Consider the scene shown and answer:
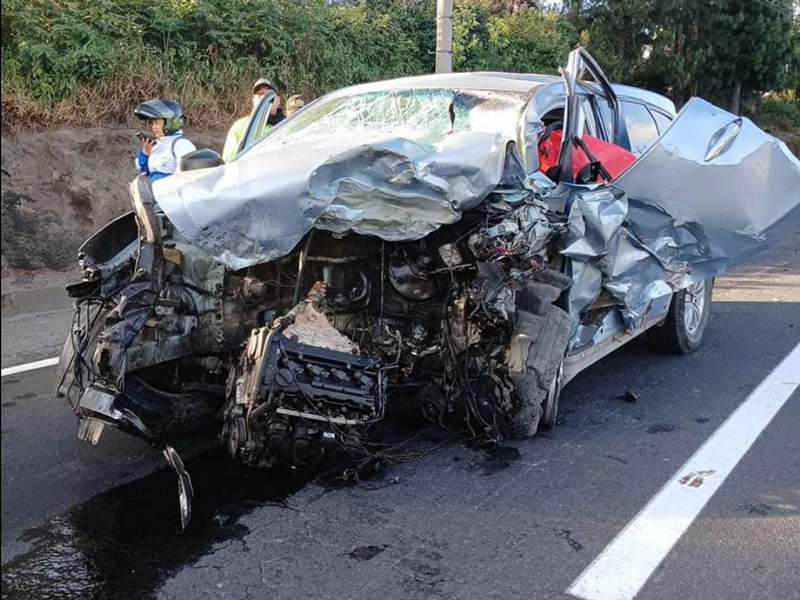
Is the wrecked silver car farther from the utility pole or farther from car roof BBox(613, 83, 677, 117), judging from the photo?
the utility pole

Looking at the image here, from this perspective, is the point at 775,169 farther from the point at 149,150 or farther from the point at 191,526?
the point at 149,150

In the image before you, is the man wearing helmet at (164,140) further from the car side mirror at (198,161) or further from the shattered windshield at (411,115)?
the car side mirror at (198,161)

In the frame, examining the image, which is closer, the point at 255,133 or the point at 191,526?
the point at 191,526

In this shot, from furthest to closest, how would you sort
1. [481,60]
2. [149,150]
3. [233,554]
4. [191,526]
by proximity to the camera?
[481,60] → [149,150] → [191,526] → [233,554]

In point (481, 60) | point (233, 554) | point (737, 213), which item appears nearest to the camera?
point (233, 554)

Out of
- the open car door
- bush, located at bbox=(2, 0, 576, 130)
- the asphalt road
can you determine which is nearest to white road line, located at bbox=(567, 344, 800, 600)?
the asphalt road

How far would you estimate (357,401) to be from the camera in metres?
3.61

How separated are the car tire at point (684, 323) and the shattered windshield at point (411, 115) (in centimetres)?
225

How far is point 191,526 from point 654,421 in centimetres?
293

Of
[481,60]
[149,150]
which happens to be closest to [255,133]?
[149,150]

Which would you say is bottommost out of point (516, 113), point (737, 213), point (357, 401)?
point (357, 401)

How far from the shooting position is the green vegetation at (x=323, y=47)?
1023 centimetres

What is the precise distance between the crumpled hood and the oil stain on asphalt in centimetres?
116

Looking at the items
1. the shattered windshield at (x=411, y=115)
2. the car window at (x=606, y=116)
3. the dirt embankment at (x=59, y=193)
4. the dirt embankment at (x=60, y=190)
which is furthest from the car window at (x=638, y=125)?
the dirt embankment at (x=60, y=190)
